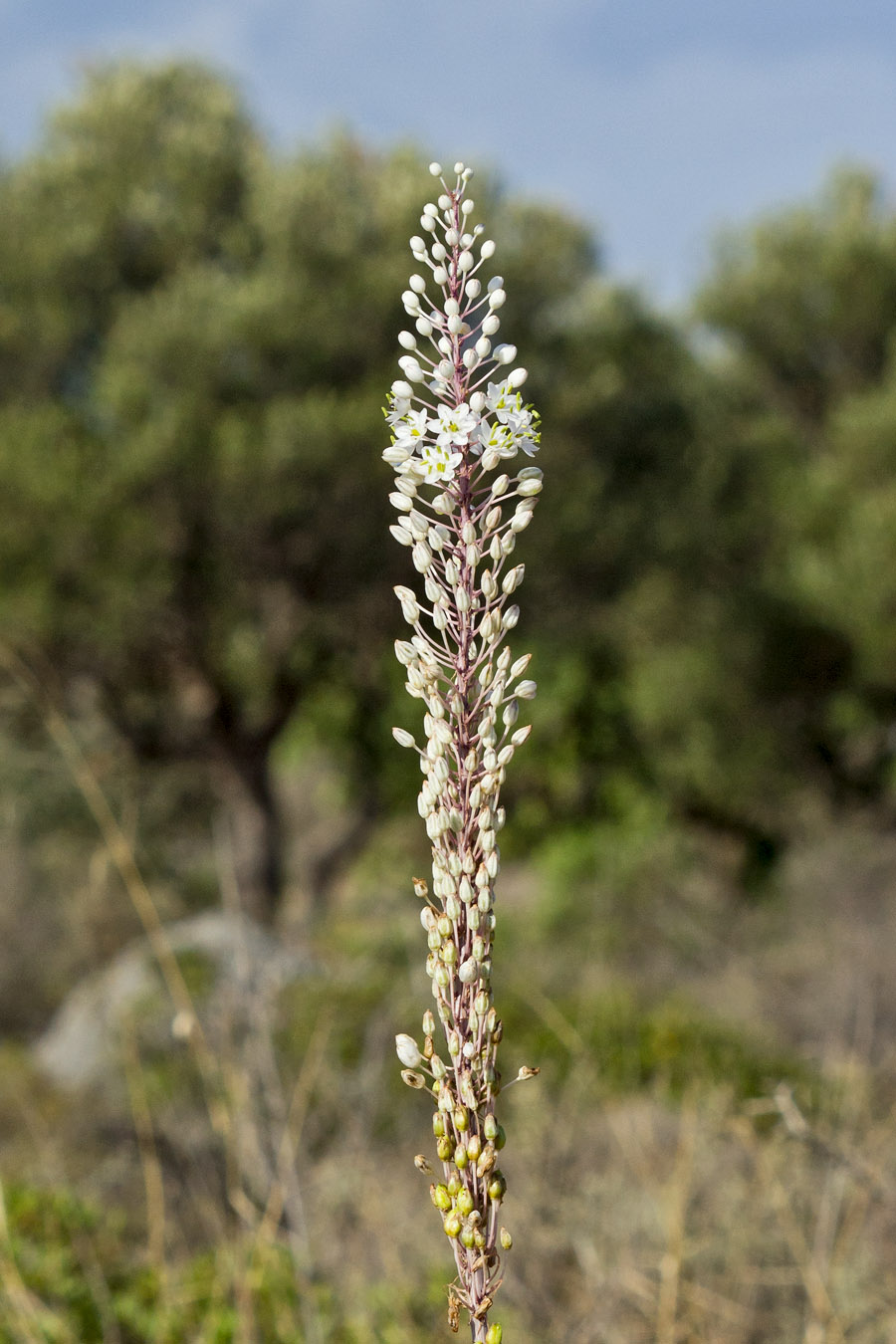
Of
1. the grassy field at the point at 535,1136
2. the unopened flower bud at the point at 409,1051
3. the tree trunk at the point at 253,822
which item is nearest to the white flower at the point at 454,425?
the unopened flower bud at the point at 409,1051

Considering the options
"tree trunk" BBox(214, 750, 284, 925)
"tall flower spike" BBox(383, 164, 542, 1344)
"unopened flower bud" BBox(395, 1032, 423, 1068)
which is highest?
"tall flower spike" BBox(383, 164, 542, 1344)

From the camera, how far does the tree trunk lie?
14664 mm

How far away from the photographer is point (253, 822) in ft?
48.8

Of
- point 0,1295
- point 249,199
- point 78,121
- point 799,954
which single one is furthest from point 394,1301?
point 78,121

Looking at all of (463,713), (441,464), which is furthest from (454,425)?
(463,713)

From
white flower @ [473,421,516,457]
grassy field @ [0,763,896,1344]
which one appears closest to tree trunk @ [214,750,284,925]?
grassy field @ [0,763,896,1344]

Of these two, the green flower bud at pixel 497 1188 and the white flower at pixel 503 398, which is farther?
the white flower at pixel 503 398

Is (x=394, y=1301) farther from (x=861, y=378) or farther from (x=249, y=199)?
(x=861, y=378)

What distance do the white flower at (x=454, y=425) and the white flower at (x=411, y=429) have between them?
0.02 m

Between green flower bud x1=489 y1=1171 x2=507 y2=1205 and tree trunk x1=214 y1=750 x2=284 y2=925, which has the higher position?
green flower bud x1=489 y1=1171 x2=507 y2=1205

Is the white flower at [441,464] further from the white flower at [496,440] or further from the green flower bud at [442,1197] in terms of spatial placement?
the green flower bud at [442,1197]

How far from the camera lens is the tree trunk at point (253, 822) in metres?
14.7

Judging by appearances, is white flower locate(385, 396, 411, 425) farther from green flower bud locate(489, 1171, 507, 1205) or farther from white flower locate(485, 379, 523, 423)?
green flower bud locate(489, 1171, 507, 1205)

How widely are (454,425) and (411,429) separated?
63mm
